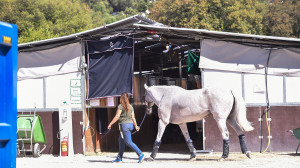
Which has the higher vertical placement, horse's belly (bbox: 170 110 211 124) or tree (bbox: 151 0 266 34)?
tree (bbox: 151 0 266 34)

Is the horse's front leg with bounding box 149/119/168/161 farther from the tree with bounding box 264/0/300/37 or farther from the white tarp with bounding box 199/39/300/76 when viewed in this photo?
the tree with bounding box 264/0/300/37

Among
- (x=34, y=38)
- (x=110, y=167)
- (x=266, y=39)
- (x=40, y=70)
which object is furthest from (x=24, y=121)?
(x=34, y=38)

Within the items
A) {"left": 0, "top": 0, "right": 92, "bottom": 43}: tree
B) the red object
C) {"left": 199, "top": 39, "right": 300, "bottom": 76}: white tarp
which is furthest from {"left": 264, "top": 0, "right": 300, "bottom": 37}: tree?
the red object

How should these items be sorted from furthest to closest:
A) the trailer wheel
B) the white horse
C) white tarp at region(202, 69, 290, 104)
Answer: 1. the trailer wheel
2. white tarp at region(202, 69, 290, 104)
3. the white horse

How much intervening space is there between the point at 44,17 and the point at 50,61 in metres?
29.5

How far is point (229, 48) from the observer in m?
12.8

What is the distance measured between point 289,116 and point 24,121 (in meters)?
8.16

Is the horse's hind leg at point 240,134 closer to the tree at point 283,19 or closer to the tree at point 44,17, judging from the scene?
the tree at point 283,19

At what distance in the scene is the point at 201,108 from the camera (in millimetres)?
10719

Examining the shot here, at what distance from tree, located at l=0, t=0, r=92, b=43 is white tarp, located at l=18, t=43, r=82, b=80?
2299 centimetres

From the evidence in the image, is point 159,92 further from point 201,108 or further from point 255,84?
point 255,84

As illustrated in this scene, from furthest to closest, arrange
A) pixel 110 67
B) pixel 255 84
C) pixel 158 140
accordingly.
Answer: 1. pixel 110 67
2. pixel 255 84
3. pixel 158 140

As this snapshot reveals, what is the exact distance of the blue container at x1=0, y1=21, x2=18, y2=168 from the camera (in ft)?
12.9

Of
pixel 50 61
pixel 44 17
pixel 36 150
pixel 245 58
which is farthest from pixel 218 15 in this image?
pixel 36 150
